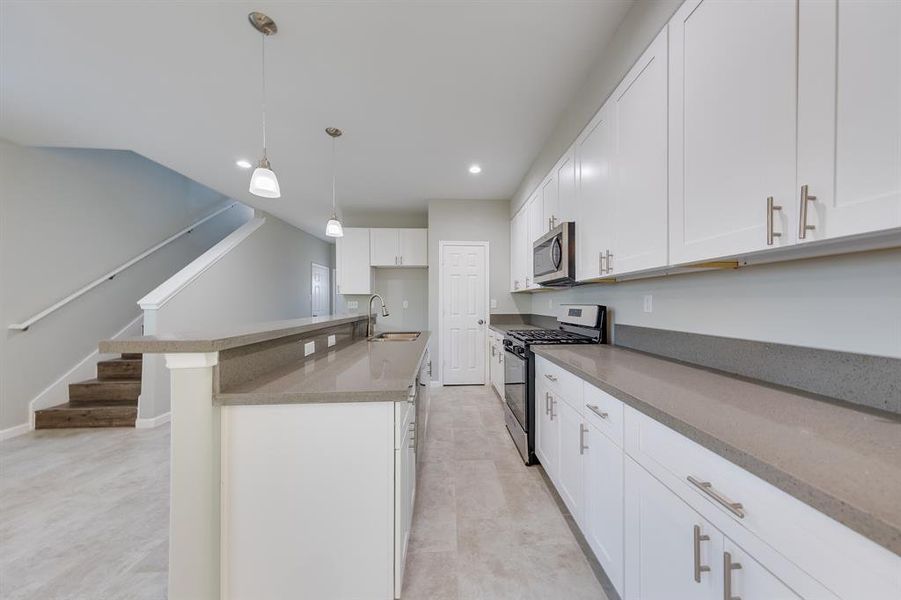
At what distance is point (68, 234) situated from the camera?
3.48m

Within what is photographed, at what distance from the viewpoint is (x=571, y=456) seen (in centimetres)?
170

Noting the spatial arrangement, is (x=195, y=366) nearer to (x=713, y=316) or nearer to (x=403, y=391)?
(x=403, y=391)

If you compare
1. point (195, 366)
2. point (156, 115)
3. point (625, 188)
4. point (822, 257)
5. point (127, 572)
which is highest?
point (156, 115)

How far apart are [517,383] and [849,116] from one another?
2186 millimetres

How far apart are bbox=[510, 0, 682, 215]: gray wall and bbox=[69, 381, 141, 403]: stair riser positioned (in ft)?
16.1

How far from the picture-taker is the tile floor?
1440mm

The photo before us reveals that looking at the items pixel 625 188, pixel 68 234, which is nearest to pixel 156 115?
pixel 68 234

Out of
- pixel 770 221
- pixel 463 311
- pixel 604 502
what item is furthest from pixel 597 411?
pixel 463 311

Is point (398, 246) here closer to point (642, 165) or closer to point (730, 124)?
point (642, 165)

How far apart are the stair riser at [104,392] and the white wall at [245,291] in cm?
37

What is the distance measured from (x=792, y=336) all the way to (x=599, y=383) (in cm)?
65

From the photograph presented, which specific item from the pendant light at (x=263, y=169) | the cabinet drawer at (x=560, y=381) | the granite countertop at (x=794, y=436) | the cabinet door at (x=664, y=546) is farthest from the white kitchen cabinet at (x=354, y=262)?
the cabinet door at (x=664, y=546)

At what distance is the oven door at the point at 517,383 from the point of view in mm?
2395

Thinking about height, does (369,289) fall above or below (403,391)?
above
